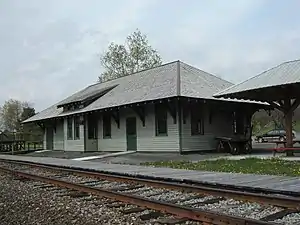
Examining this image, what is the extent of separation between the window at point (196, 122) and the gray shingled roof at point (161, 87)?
3.61 ft

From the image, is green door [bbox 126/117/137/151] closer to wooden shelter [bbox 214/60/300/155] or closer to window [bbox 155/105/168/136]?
window [bbox 155/105/168/136]

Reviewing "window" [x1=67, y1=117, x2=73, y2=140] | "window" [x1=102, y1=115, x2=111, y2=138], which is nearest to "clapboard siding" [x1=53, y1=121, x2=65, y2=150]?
"window" [x1=67, y1=117, x2=73, y2=140]

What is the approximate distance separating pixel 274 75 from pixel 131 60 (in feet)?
126

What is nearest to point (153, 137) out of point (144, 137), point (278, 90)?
point (144, 137)

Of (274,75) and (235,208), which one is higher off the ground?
(274,75)

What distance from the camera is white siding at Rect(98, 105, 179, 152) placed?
70.0ft

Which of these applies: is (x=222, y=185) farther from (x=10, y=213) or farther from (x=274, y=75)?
(x=274, y=75)

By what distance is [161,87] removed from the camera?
22797 mm

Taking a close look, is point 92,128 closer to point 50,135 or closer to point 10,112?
point 50,135

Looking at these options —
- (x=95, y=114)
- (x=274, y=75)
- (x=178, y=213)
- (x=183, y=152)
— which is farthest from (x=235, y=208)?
(x=95, y=114)

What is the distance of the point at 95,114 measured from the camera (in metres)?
27.3

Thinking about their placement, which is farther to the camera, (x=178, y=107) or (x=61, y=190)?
(x=178, y=107)

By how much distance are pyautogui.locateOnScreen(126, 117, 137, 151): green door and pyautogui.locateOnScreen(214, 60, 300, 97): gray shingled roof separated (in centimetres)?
721

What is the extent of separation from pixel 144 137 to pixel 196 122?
3062 mm
